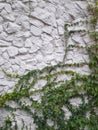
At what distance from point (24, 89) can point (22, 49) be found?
501 millimetres

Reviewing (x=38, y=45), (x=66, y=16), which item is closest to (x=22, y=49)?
(x=38, y=45)

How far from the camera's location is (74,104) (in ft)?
11.6

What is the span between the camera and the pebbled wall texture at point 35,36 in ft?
11.4

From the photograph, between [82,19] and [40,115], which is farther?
[82,19]

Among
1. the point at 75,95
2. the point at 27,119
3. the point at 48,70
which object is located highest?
the point at 48,70

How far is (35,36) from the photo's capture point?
11.7 ft

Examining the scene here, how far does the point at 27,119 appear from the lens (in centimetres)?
342

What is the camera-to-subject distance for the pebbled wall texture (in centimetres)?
347

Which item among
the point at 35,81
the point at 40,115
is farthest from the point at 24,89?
the point at 40,115

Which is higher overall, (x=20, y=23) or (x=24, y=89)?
(x=20, y=23)

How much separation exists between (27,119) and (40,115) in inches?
6.6

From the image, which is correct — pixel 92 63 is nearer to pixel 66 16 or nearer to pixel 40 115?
pixel 66 16

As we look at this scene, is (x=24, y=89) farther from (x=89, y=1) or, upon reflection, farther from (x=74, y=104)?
(x=89, y=1)

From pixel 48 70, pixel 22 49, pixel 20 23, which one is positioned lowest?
pixel 48 70
